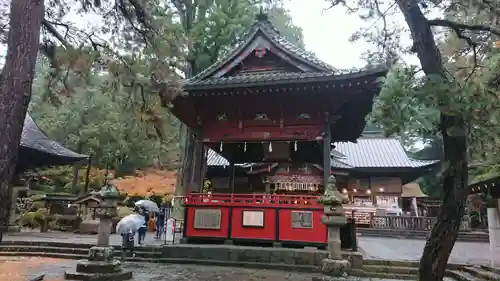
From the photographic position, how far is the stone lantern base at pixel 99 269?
759cm

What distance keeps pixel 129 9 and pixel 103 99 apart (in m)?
24.8

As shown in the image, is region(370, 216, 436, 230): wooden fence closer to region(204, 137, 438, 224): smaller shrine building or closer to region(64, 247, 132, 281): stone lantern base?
region(204, 137, 438, 224): smaller shrine building

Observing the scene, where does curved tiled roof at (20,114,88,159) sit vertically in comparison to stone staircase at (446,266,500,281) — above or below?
above

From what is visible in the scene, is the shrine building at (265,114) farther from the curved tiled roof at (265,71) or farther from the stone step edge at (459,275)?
the stone step edge at (459,275)

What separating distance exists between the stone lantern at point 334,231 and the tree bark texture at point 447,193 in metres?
3.12

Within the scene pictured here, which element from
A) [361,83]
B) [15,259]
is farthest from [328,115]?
[15,259]

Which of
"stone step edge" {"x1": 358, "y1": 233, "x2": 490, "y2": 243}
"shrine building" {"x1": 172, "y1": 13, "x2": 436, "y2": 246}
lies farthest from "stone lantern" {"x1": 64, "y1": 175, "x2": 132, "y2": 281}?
"stone step edge" {"x1": 358, "y1": 233, "x2": 490, "y2": 243}

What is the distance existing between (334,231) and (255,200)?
380 cm

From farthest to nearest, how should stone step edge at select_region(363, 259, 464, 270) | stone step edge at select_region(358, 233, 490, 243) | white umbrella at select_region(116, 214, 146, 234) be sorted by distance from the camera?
stone step edge at select_region(358, 233, 490, 243), white umbrella at select_region(116, 214, 146, 234), stone step edge at select_region(363, 259, 464, 270)

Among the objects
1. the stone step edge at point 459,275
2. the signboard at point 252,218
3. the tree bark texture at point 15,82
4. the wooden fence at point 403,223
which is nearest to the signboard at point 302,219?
the signboard at point 252,218

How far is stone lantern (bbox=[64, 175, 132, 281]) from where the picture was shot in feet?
25.1

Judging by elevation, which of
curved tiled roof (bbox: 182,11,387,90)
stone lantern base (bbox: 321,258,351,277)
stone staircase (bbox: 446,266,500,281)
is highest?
curved tiled roof (bbox: 182,11,387,90)

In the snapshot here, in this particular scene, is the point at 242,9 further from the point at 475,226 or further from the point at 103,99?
the point at 475,226

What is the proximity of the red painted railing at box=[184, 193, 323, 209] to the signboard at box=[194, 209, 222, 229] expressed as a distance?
9.7 inches
